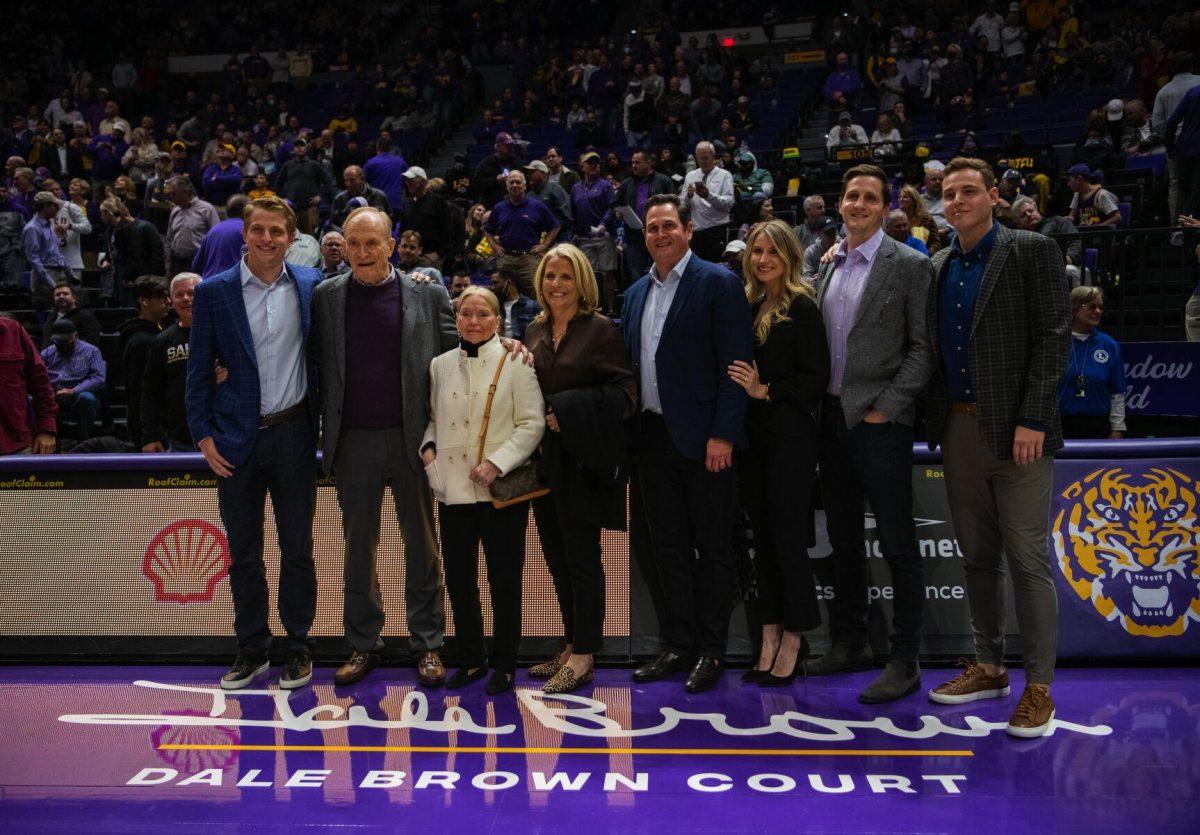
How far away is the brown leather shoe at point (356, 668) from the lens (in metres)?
4.65

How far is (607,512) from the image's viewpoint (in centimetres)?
446

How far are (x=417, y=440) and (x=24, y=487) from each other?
2071 millimetres

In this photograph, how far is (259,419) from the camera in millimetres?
4527

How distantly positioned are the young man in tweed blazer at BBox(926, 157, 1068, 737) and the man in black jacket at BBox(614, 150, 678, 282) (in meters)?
6.75

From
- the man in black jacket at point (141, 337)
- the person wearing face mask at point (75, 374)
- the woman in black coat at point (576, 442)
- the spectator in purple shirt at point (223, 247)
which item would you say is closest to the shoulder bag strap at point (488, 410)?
the woman in black coat at point (576, 442)

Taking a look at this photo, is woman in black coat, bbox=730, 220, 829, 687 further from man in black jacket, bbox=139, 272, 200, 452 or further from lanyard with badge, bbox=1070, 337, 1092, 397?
man in black jacket, bbox=139, 272, 200, 452

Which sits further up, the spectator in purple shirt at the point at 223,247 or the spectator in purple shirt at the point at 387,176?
the spectator in purple shirt at the point at 387,176

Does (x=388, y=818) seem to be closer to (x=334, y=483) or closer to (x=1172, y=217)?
(x=334, y=483)

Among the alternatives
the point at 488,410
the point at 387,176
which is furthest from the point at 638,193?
the point at 488,410

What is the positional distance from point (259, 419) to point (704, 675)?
2151 millimetres

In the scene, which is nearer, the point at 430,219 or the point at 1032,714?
the point at 1032,714

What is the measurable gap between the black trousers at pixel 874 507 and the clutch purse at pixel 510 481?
1.21m

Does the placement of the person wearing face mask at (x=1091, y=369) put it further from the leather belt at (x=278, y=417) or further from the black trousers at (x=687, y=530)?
the leather belt at (x=278, y=417)

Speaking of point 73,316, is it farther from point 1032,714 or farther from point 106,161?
point 1032,714
